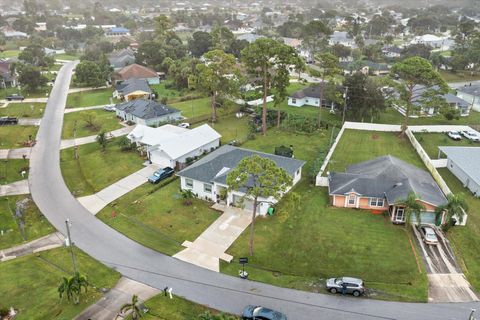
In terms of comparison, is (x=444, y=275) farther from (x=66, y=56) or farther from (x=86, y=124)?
(x=66, y=56)

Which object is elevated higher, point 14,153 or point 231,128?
point 231,128

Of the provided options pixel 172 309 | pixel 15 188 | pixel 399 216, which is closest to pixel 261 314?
pixel 172 309

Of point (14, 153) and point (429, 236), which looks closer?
point (429, 236)

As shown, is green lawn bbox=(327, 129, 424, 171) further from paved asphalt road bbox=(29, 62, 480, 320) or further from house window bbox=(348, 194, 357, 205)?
paved asphalt road bbox=(29, 62, 480, 320)

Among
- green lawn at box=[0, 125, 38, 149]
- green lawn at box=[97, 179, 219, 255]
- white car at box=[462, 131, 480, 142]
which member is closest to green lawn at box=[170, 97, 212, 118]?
green lawn at box=[0, 125, 38, 149]

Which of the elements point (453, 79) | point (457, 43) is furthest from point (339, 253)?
point (457, 43)
